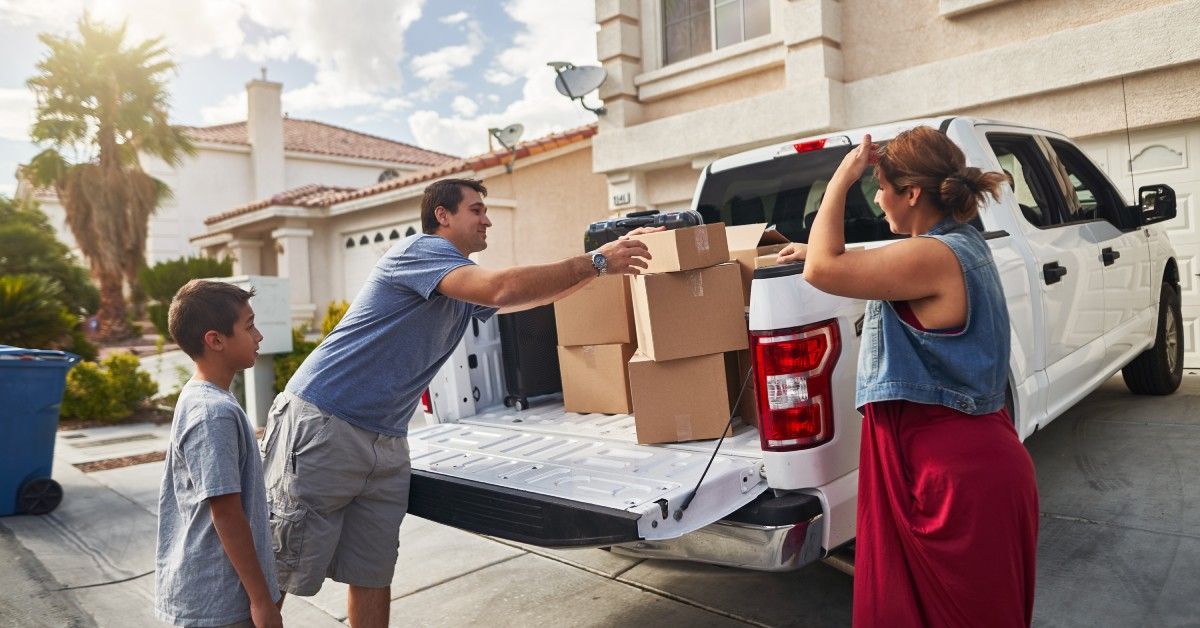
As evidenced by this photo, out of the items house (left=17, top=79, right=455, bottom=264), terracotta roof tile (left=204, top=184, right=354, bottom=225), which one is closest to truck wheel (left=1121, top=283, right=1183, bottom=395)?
terracotta roof tile (left=204, top=184, right=354, bottom=225)

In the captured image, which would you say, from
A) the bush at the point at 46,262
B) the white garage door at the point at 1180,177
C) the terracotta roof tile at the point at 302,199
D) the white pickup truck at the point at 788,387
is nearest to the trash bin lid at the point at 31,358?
the white pickup truck at the point at 788,387

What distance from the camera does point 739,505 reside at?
8.67 feet

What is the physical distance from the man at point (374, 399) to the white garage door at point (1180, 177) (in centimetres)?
616

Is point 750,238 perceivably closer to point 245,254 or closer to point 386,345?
point 386,345

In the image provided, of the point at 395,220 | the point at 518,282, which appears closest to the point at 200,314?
the point at 518,282

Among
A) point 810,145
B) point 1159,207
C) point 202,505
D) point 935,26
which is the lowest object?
point 202,505

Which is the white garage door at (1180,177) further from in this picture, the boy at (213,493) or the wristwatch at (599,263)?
the boy at (213,493)

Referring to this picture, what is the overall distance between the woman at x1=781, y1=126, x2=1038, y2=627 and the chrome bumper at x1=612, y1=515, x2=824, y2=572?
34 centimetres

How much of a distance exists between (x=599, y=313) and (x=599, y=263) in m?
0.88

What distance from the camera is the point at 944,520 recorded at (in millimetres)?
2051

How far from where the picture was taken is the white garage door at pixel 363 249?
16922 mm

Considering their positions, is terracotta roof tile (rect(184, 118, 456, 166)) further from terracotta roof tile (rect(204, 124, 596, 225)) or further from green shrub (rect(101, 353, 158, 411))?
green shrub (rect(101, 353, 158, 411))

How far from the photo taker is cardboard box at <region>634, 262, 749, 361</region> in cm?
311

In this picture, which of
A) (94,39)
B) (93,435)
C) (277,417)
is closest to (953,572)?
(277,417)
